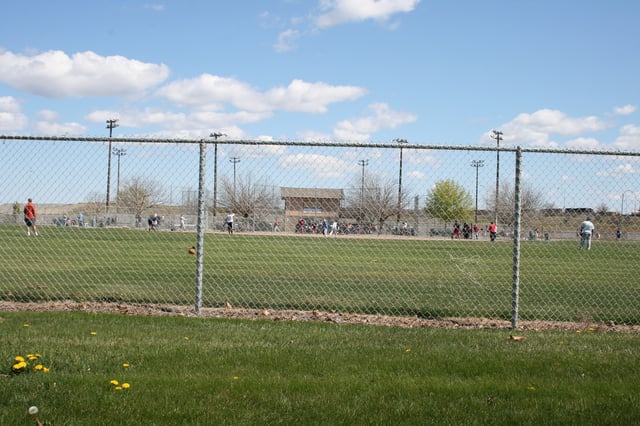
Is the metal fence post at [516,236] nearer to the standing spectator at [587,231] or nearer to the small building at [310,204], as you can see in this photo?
the small building at [310,204]

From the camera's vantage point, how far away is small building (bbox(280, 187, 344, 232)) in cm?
967

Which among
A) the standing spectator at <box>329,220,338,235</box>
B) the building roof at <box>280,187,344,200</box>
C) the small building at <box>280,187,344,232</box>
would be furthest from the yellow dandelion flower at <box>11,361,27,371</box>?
the standing spectator at <box>329,220,338,235</box>

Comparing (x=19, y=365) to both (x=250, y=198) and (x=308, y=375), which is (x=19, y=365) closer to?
(x=308, y=375)

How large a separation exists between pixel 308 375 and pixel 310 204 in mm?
6203

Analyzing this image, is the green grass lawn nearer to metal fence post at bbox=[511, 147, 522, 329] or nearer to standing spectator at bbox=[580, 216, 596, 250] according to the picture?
metal fence post at bbox=[511, 147, 522, 329]

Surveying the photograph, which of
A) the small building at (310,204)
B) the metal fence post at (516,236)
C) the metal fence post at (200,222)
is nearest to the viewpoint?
the metal fence post at (516,236)

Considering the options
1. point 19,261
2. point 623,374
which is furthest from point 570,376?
point 19,261

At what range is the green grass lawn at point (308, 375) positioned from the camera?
12.6 ft

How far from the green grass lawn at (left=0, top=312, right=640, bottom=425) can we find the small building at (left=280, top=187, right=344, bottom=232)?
3341mm

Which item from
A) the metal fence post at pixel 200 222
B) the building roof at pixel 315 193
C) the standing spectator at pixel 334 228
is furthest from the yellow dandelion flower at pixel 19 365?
the standing spectator at pixel 334 228

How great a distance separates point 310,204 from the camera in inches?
423

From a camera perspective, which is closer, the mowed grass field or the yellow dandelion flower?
the yellow dandelion flower

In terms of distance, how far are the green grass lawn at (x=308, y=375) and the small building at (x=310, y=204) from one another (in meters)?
3.34

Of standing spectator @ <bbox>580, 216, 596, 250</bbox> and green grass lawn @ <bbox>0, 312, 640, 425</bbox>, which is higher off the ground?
standing spectator @ <bbox>580, 216, 596, 250</bbox>
